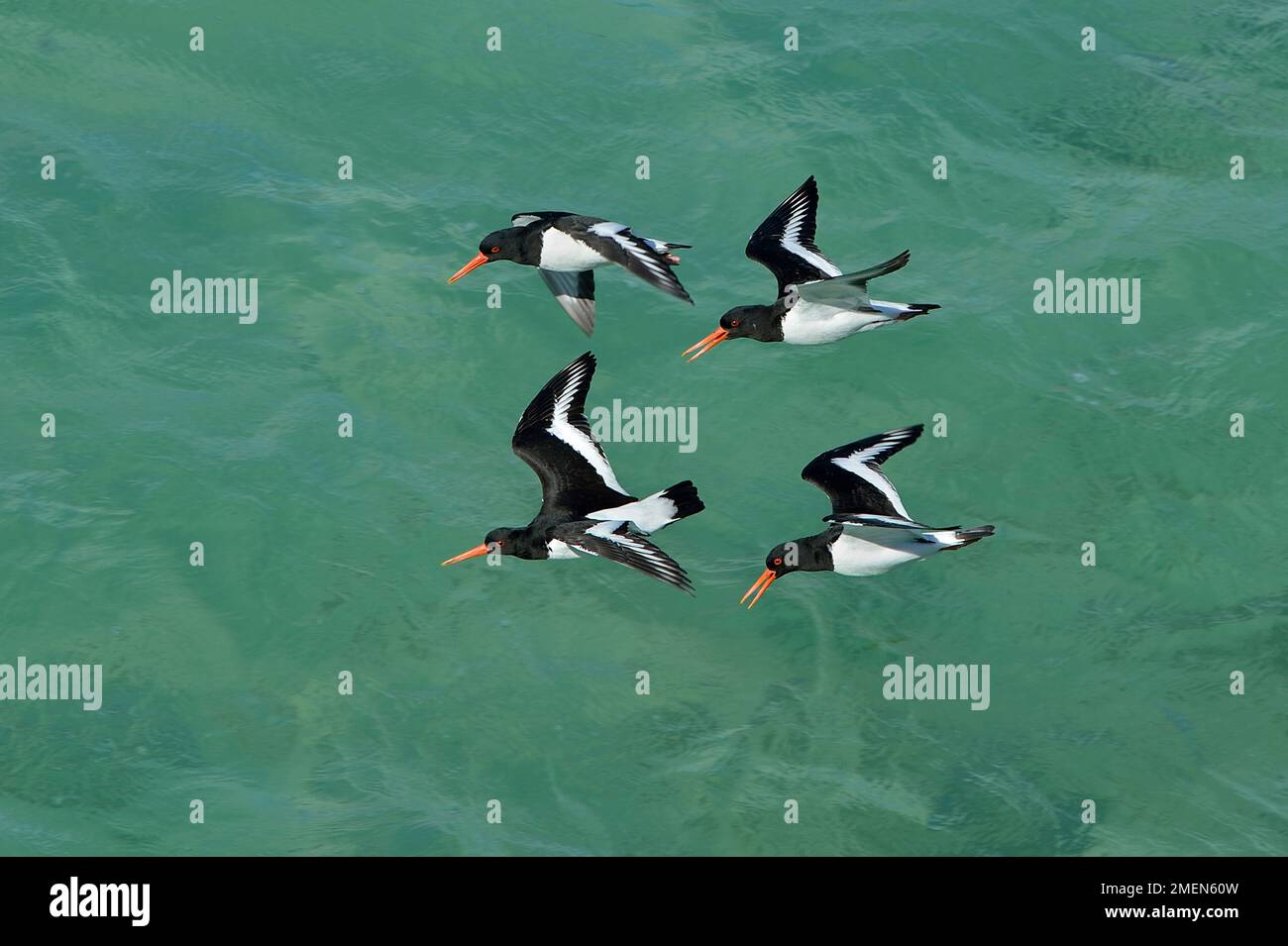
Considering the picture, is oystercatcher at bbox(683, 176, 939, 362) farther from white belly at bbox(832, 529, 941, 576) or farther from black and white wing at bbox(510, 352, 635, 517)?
white belly at bbox(832, 529, 941, 576)

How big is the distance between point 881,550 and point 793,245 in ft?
11.3

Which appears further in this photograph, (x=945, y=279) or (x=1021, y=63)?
(x=1021, y=63)

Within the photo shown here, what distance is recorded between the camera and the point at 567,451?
1770cm

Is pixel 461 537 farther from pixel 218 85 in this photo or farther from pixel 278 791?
pixel 218 85

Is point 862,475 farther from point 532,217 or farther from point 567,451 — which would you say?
point 532,217

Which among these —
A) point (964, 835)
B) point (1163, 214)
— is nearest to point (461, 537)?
point (964, 835)

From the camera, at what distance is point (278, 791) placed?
16875mm

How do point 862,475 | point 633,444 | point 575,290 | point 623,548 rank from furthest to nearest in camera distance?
point 633,444 < point 575,290 < point 862,475 < point 623,548

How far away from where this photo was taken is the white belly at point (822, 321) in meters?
18.0

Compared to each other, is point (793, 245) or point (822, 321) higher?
point (793, 245)

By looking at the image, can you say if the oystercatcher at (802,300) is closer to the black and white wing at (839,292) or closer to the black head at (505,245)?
the black and white wing at (839,292)

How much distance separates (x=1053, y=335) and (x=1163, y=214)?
2.59 metres

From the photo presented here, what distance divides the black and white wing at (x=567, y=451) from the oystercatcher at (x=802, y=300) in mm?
1117

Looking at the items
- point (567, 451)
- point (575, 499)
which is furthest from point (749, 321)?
point (575, 499)
